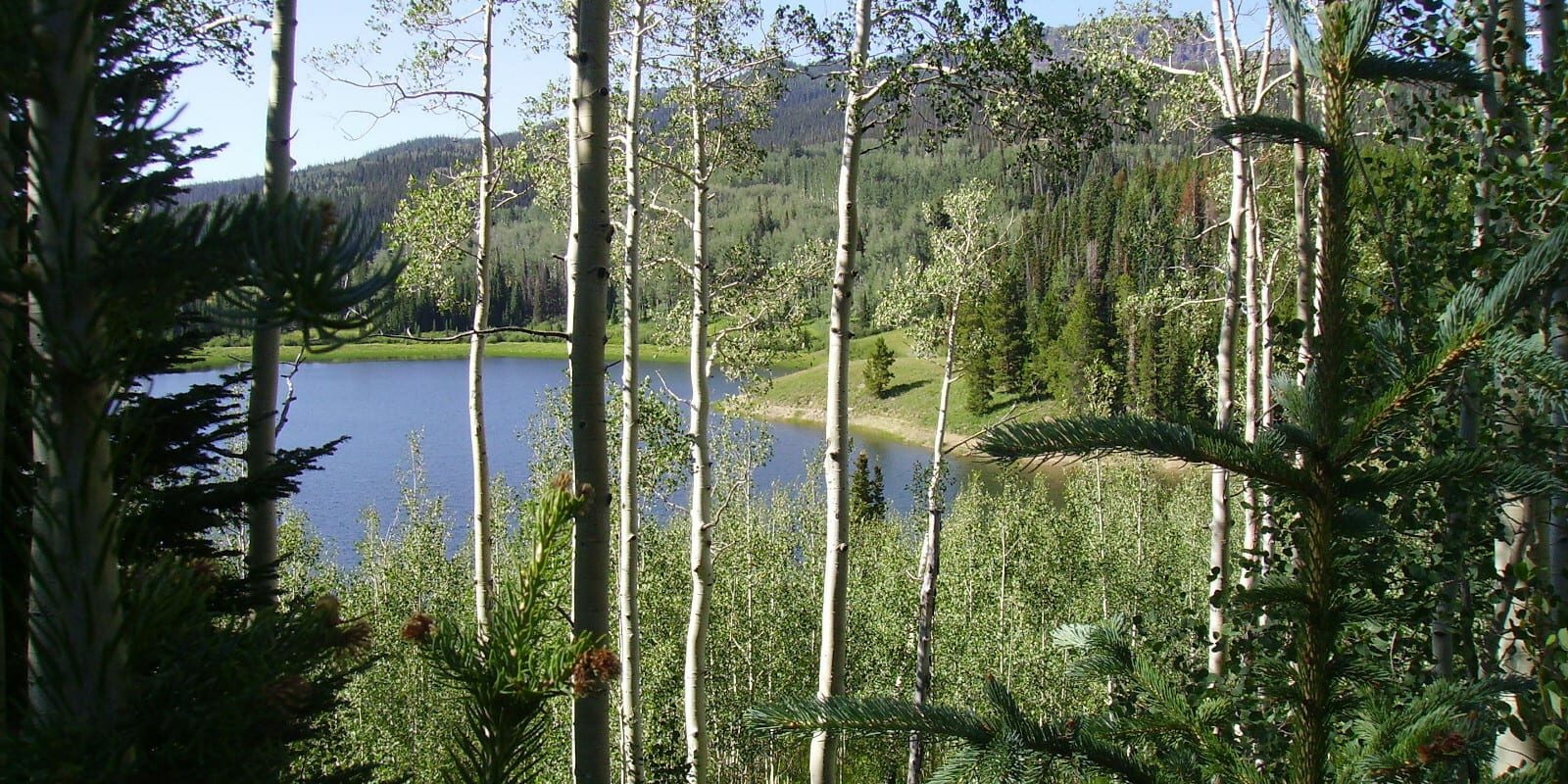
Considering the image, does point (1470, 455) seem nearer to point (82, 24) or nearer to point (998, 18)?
point (82, 24)

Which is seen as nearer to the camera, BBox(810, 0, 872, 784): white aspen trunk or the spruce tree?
BBox(810, 0, 872, 784): white aspen trunk

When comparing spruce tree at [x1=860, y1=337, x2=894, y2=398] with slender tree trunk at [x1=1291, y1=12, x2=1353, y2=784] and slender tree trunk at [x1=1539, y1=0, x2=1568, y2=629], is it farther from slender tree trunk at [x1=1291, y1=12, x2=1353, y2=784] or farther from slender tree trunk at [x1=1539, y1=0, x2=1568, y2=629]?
slender tree trunk at [x1=1291, y1=12, x2=1353, y2=784]

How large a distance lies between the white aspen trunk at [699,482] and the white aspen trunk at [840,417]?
7.49 feet

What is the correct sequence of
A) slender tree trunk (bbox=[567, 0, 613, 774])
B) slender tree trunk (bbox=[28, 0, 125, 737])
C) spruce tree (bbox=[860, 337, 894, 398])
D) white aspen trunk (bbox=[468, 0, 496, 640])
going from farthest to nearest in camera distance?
spruce tree (bbox=[860, 337, 894, 398])
white aspen trunk (bbox=[468, 0, 496, 640])
slender tree trunk (bbox=[567, 0, 613, 774])
slender tree trunk (bbox=[28, 0, 125, 737])

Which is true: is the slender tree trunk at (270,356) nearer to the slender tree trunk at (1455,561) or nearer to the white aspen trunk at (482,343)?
the slender tree trunk at (1455,561)

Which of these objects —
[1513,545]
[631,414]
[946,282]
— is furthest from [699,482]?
[1513,545]

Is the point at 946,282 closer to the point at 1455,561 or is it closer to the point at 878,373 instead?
the point at 1455,561

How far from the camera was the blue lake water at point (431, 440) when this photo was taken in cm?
2873

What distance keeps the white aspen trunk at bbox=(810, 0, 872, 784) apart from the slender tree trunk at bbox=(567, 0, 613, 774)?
122 inches

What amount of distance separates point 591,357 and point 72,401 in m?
2.38

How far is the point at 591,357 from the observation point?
323cm

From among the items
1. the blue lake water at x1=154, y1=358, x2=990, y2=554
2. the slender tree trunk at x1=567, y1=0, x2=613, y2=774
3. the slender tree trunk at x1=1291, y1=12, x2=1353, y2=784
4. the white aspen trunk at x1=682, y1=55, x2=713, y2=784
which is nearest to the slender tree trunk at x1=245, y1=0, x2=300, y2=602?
the slender tree trunk at x1=567, y1=0, x2=613, y2=774

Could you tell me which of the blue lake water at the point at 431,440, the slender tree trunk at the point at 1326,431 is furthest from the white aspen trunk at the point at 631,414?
the blue lake water at the point at 431,440

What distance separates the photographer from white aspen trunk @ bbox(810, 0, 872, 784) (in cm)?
637
